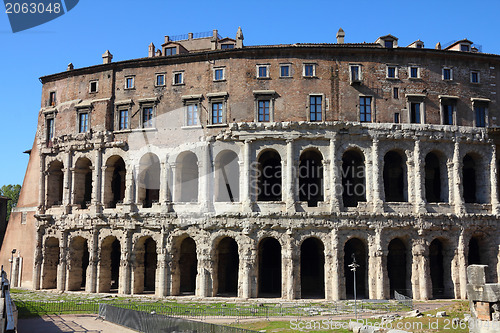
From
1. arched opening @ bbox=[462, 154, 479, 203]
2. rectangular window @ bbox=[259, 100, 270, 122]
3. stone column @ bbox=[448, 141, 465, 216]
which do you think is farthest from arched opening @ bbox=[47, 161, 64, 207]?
arched opening @ bbox=[462, 154, 479, 203]

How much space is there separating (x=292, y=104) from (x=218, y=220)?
31.0ft

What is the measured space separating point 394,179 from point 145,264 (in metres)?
20.0

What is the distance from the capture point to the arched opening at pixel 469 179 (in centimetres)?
3681

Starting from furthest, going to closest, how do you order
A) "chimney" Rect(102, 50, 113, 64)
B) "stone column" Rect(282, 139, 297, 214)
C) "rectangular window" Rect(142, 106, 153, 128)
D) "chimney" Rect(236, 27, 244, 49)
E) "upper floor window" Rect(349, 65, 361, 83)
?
"chimney" Rect(102, 50, 113, 64)
"rectangular window" Rect(142, 106, 153, 128)
"chimney" Rect(236, 27, 244, 49)
"upper floor window" Rect(349, 65, 361, 83)
"stone column" Rect(282, 139, 297, 214)

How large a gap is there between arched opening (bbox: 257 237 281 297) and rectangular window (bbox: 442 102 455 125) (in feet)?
48.7

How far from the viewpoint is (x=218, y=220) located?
33.7 m

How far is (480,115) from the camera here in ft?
117

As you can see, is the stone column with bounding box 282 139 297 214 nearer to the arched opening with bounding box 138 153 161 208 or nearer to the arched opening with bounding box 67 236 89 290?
the arched opening with bounding box 138 153 161 208

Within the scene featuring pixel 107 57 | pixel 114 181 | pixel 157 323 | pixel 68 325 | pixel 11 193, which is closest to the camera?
pixel 157 323

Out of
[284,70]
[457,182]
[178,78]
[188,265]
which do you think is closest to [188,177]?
[188,265]

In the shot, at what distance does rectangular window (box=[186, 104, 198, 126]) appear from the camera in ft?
118

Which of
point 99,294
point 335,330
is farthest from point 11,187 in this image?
point 335,330

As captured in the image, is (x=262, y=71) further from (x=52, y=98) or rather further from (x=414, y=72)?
(x=52, y=98)

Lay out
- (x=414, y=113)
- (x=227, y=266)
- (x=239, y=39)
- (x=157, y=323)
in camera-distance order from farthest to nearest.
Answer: (x=239, y=39) → (x=227, y=266) → (x=414, y=113) → (x=157, y=323)
